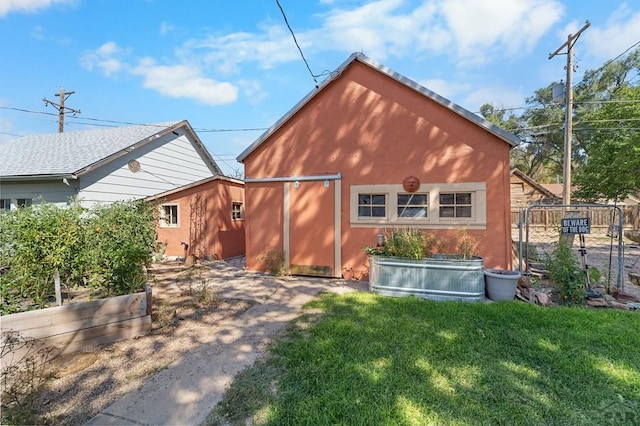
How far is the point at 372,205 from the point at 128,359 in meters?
5.62

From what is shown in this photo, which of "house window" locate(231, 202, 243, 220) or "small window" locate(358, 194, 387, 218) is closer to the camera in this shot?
"small window" locate(358, 194, 387, 218)

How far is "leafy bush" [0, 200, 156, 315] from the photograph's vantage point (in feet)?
11.5

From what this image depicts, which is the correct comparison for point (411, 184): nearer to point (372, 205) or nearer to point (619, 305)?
point (372, 205)

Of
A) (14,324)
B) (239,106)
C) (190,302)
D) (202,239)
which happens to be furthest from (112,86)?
(14,324)

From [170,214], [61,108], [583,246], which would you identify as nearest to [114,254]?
[170,214]

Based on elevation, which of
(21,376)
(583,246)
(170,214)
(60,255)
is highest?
(170,214)

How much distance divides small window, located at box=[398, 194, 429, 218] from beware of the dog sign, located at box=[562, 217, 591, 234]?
2639mm

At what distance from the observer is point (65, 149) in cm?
1096

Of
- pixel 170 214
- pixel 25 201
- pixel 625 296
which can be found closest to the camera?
pixel 625 296

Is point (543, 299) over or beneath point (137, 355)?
over

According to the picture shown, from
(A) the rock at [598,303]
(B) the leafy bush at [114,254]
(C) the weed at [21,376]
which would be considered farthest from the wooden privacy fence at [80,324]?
(A) the rock at [598,303]

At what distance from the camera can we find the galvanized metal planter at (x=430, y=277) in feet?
17.4

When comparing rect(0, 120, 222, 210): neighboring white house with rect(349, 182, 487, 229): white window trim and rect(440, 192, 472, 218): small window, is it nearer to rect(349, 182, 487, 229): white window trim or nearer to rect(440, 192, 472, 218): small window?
rect(349, 182, 487, 229): white window trim

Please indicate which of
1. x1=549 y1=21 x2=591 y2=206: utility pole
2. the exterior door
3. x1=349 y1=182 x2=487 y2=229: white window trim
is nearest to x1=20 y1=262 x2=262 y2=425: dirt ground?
the exterior door
